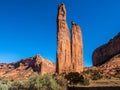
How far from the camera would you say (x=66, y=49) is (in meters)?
61.2

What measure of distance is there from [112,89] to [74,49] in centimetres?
3868

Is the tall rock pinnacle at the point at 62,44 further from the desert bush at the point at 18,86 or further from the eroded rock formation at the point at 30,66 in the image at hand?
the eroded rock formation at the point at 30,66

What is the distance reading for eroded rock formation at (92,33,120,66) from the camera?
10856 centimetres

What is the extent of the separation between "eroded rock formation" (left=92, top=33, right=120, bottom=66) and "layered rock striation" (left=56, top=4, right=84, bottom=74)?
43.9m

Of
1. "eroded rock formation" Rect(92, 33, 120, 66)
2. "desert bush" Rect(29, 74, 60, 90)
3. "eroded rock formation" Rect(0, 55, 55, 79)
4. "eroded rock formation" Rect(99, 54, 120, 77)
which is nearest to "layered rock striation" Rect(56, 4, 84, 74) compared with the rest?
"eroded rock formation" Rect(99, 54, 120, 77)

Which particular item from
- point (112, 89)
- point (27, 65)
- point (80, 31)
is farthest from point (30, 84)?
point (27, 65)

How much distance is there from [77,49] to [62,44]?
240 inches

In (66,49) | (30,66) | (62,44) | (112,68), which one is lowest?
(112,68)

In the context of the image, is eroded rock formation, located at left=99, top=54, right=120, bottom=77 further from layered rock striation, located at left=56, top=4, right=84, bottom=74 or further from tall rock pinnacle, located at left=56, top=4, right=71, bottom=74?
tall rock pinnacle, located at left=56, top=4, right=71, bottom=74

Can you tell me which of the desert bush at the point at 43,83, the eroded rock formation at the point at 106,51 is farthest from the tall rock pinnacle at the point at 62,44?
the eroded rock formation at the point at 106,51

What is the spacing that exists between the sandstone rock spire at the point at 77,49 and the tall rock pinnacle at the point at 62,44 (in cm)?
179

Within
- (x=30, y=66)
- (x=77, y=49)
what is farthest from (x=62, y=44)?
(x=30, y=66)

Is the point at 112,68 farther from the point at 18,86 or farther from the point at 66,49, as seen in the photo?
the point at 18,86

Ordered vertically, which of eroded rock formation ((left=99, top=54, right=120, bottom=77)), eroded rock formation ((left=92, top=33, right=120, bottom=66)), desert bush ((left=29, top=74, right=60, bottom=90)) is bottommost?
desert bush ((left=29, top=74, right=60, bottom=90))
